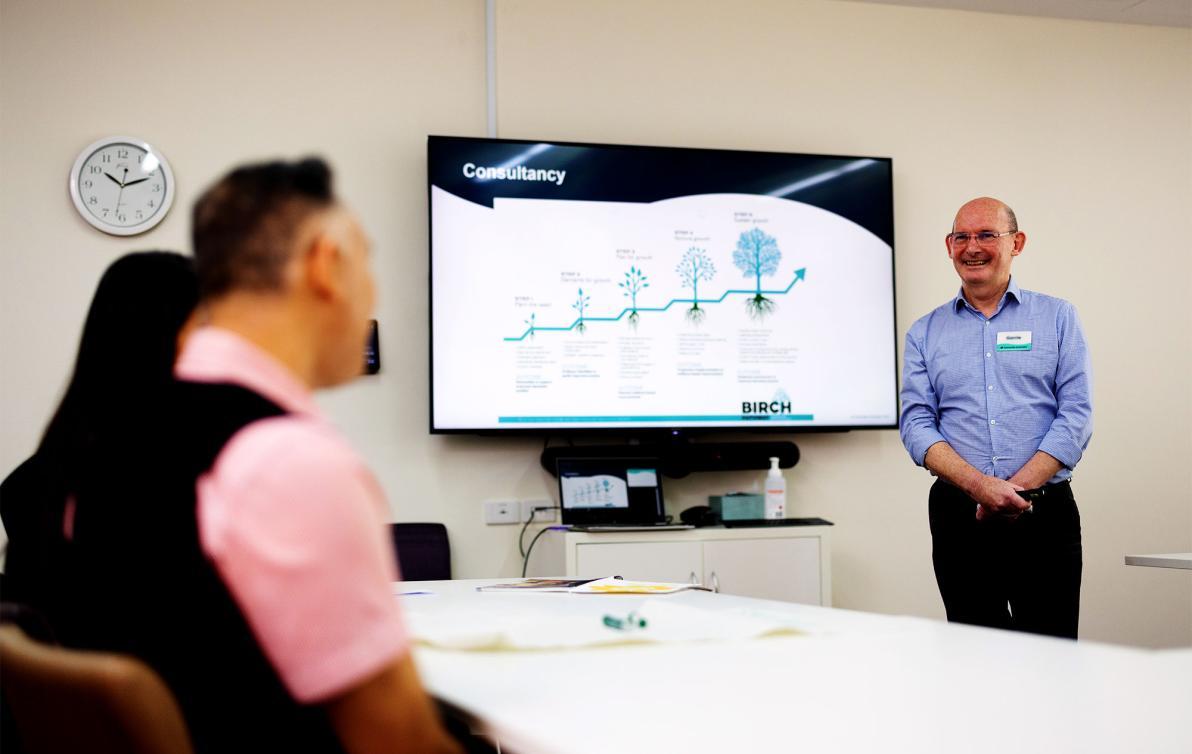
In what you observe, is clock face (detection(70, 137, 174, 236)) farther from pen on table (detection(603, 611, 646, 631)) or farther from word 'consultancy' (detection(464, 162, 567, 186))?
pen on table (detection(603, 611, 646, 631))

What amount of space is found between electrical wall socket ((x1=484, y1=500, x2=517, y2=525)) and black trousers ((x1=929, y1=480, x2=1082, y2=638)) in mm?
1569

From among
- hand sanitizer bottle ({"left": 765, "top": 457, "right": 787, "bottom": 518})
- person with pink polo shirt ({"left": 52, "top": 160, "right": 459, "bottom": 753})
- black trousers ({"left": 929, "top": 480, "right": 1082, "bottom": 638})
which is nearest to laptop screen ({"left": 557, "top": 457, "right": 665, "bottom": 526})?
hand sanitizer bottle ({"left": 765, "top": 457, "right": 787, "bottom": 518})

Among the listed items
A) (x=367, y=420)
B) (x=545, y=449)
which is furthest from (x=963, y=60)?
(x=367, y=420)

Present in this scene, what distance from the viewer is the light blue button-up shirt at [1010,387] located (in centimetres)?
298

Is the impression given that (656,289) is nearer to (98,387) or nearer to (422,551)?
(422,551)

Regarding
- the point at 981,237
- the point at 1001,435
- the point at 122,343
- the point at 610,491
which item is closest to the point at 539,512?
the point at 610,491

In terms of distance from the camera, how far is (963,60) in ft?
14.6

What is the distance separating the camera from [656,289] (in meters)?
3.91

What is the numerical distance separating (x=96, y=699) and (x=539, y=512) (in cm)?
305

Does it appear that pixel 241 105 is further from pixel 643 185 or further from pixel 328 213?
pixel 328 213

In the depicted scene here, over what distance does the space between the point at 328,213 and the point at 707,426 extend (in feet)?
9.77

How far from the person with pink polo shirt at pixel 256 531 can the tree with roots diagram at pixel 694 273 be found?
2959 mm

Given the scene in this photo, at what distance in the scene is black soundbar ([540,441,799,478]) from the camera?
153 inches

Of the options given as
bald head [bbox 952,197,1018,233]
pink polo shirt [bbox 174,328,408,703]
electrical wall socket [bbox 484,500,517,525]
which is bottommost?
electrical wall socket [bbox 484,500,517,525]
